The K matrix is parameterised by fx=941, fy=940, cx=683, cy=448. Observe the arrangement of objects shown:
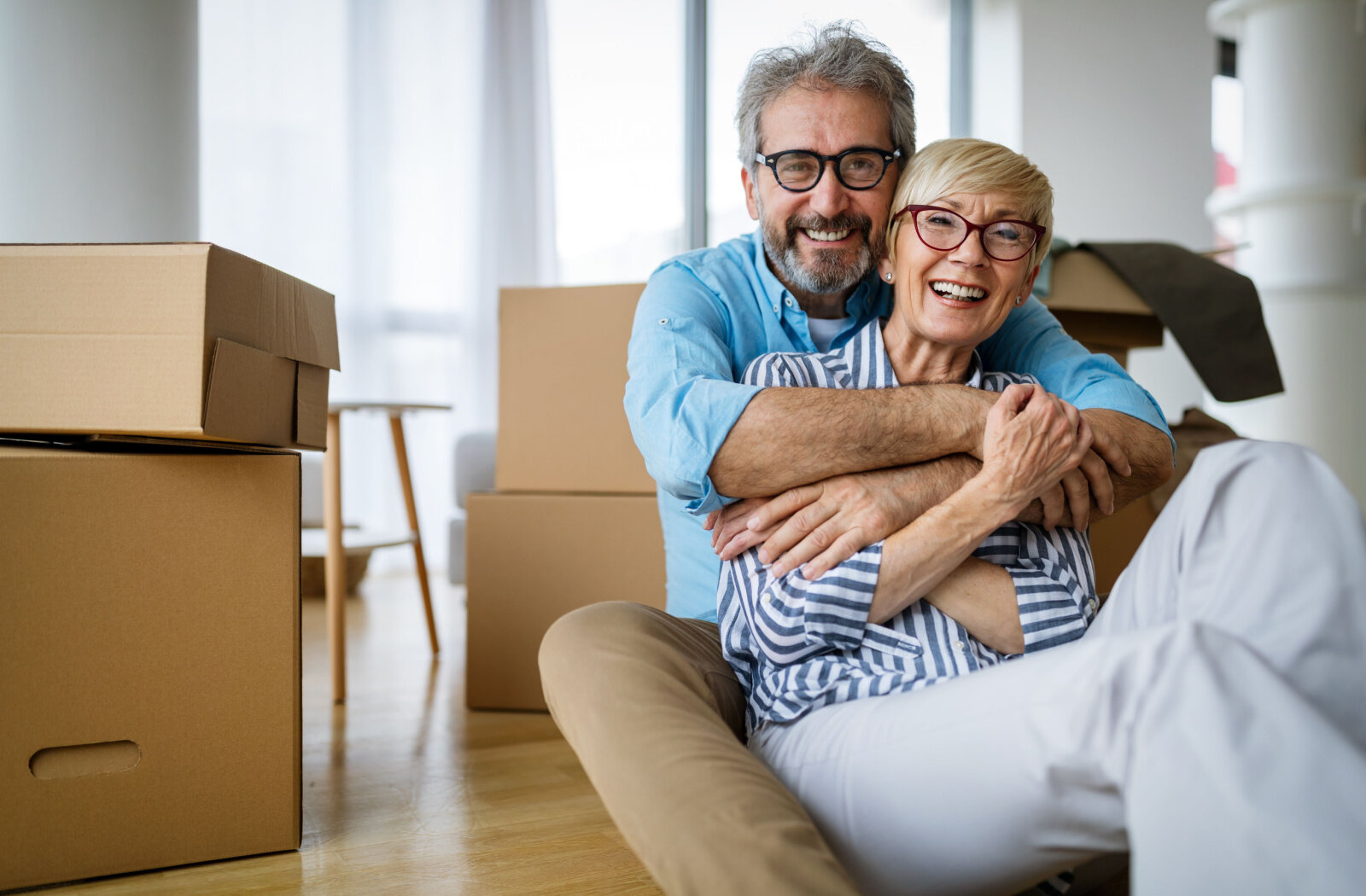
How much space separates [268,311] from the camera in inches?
40.6

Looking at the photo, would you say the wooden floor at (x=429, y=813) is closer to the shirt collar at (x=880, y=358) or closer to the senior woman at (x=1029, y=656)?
the senior woman at (x=1029, y=656)

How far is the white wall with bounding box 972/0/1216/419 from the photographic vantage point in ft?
13.2

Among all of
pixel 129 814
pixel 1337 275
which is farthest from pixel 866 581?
pixel 1337 275

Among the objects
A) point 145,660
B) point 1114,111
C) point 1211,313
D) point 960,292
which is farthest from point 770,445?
point 1114,111

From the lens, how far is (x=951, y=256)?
93cm

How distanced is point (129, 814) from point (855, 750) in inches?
30.3

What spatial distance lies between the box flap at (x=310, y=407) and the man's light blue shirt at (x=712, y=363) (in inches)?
15.2

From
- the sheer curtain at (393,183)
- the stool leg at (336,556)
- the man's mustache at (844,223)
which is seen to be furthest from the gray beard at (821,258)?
the sheer curtain at (393,183)

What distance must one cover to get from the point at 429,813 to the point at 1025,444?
2.82 feet

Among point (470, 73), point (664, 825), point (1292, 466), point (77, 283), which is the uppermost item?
point (470, 73)

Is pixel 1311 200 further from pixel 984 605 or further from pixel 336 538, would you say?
pixel 336 538

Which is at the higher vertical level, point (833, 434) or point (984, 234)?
point (984, 234)

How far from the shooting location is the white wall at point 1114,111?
13.2 ft

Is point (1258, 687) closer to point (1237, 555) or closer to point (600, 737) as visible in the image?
point (1237, 555)
